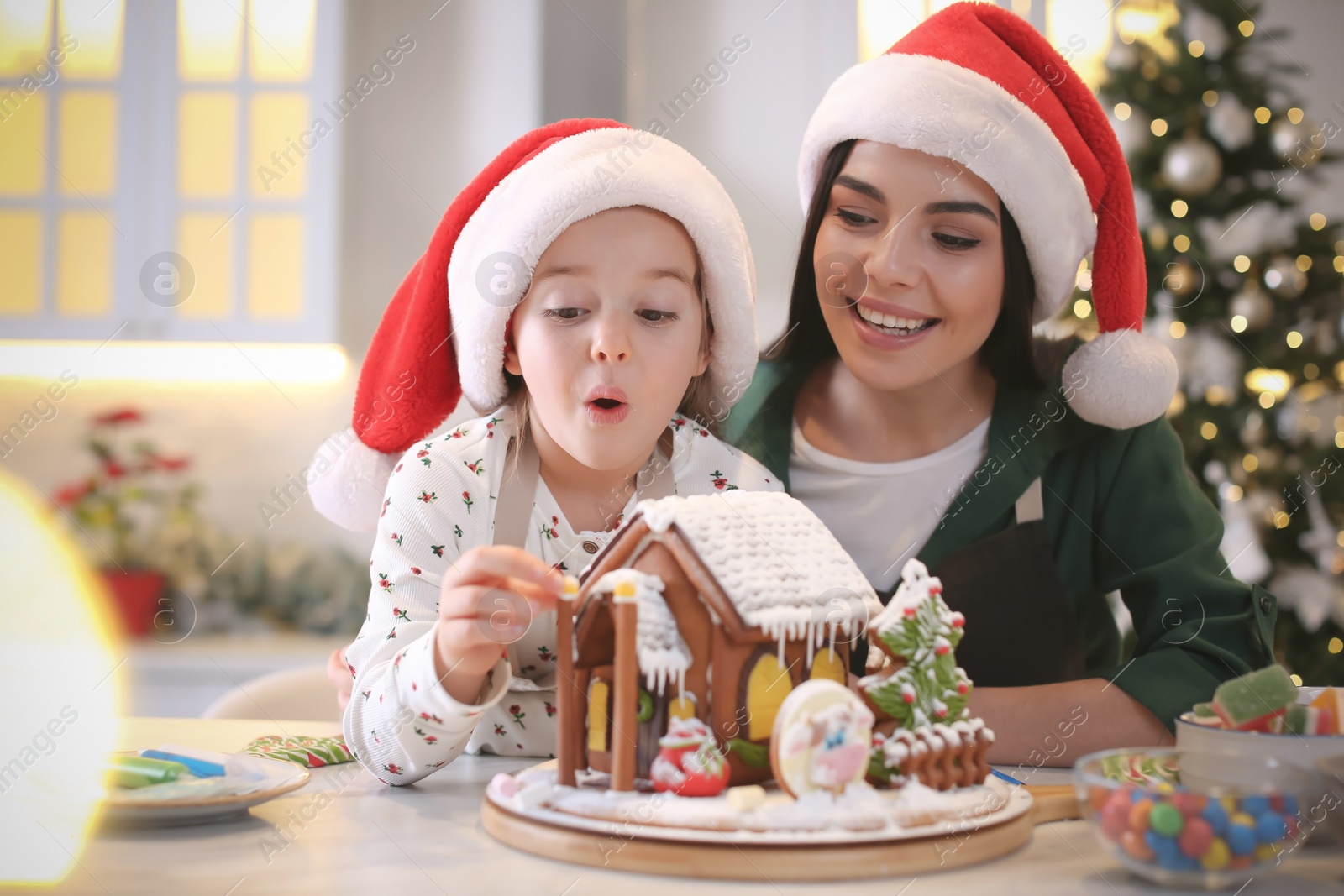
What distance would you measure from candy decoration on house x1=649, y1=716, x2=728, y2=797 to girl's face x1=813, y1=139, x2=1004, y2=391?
737mm

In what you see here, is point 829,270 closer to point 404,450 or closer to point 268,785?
point 404,450

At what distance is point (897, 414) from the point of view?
1595 millimetres

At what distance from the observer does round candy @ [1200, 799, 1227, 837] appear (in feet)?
2.36

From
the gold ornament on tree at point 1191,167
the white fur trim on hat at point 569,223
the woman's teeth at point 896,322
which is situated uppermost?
the gold ornament on tree at point 1191,167

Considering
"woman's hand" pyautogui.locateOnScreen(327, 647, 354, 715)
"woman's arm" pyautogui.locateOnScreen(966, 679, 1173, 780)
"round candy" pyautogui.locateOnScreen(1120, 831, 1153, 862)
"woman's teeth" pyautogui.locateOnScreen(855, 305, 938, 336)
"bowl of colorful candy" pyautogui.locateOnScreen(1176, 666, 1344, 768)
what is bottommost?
"woman's arm" pyautogui.locateOnScreen(966, 679, 1173, 780)

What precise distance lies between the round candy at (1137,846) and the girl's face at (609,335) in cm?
59

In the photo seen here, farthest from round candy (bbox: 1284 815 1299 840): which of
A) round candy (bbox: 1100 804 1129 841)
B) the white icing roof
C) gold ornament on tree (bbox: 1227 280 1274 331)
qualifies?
gold ornament on tree (bbox: 1227 280 1274 331)

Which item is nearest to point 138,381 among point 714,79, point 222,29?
point 222,29

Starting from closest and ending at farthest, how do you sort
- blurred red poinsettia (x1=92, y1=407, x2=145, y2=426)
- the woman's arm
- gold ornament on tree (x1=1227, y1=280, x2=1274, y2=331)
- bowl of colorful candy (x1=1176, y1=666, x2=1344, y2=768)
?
bowl of colorful candy (x1=1176, y1=666, x2=1344, y2=768), the woman's arm, gold ornament on tree (x1=1227, y1=280, x2=1274, y2=331), blurred red poinsettia (x1=92, y1=407, x2=145, y2=426)

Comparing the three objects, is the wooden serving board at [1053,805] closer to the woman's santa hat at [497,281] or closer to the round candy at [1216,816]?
the round candy at [1216,816]

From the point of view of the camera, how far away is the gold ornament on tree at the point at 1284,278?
288 cm

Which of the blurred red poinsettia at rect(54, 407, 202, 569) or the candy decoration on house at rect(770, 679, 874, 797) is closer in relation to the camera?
the candy decoration on house at rect(770, 679, 874, 797)

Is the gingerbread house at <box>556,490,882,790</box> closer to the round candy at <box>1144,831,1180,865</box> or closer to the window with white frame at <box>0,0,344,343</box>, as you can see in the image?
the round candy at <box>1144,831,1180,865</box>

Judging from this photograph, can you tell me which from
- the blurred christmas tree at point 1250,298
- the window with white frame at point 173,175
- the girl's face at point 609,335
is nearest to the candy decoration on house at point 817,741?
the girl's face at point 609,335
